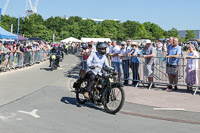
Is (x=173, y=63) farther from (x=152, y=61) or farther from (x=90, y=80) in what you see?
(x=90, y=80)

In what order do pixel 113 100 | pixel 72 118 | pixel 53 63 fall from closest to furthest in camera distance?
1. pixel 72 118
2. pixel 113 100
3. pixel 53 63

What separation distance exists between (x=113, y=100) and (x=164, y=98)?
2.56m

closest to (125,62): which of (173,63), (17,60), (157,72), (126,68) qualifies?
(126,68)

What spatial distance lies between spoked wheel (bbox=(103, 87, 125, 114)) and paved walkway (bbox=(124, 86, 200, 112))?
1.36 m

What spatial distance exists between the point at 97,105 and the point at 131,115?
1.13 metres

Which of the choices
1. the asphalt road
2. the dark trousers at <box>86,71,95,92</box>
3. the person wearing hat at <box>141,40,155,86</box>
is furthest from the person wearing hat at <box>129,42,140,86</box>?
the dark trousers at <box>86,71,95,92</box>

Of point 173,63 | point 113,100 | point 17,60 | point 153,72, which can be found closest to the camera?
point 113,100

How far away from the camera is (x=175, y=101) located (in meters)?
8.26

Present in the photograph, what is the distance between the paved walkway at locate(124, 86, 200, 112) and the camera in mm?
7617

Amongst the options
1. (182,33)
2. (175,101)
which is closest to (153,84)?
(175,101)

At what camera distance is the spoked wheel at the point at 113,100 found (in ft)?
21.4

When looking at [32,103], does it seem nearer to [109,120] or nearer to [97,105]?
[97,105]

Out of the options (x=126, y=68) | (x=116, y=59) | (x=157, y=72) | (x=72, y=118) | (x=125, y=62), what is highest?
(x=116, y=59)

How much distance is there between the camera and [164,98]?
Result: 8719 mm
